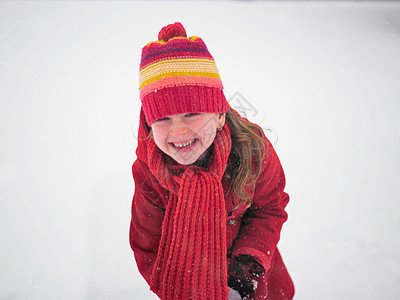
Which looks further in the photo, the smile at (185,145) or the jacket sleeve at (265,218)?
the jacket sleeve at (265,218)

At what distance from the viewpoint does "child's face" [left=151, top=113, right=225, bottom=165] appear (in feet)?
2.59

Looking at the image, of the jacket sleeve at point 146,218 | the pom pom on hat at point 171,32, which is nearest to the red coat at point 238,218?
the jacket sleeve at point 146,218

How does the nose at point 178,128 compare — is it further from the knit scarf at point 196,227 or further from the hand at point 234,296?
the hand at point 234,296

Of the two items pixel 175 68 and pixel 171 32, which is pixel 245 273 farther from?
pixel 171 32

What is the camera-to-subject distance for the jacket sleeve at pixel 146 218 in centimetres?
100

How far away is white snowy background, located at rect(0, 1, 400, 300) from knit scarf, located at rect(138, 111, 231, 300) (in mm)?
568

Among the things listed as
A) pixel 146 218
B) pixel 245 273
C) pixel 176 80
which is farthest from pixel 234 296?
pixel 176 80

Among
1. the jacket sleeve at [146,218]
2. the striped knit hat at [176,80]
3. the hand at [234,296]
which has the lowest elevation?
the hand at [234,296]

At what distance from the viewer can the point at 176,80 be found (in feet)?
2.48

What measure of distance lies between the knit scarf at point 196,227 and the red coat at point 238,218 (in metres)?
0.11
